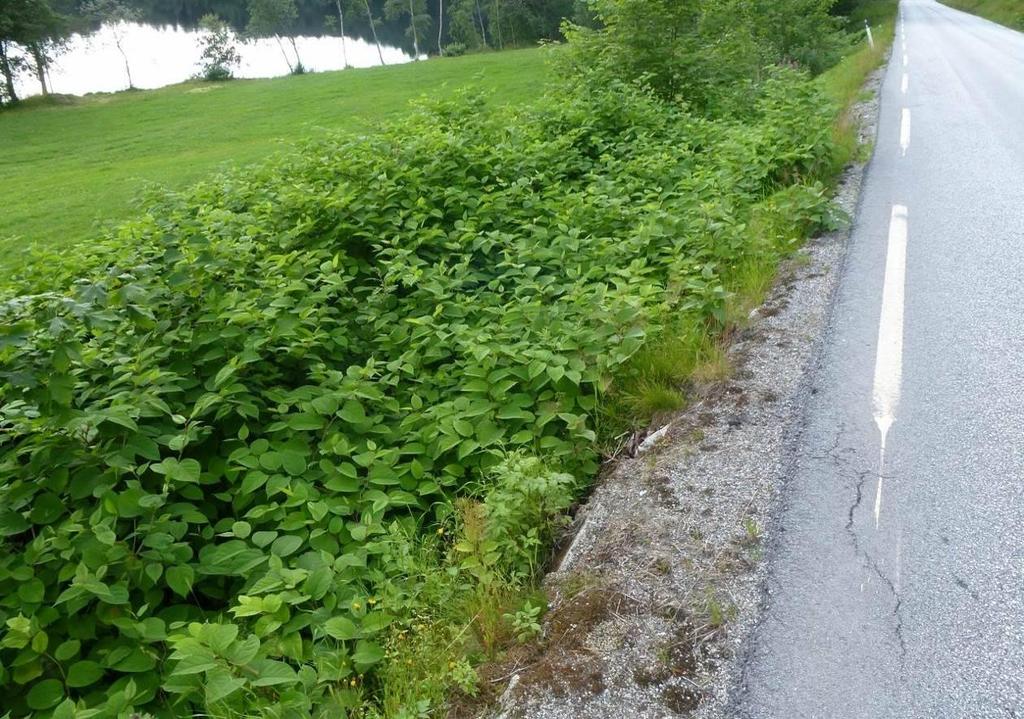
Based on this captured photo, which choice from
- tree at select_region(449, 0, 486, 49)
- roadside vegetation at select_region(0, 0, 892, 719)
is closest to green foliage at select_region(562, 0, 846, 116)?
roadside vegetation at select_region(0, 0, 892, 719)

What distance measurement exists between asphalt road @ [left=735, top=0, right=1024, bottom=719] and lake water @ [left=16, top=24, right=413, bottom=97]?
45953 millimetres

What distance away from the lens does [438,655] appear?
2588 millimetres

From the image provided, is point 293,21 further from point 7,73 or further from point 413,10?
point 7,73

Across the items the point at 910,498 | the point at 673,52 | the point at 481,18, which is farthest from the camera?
the point at 481,18

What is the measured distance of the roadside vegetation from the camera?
9.37ft

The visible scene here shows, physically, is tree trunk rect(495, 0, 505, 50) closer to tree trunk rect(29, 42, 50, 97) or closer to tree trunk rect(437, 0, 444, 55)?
tree trunk rect(437, 0, 444, 55)

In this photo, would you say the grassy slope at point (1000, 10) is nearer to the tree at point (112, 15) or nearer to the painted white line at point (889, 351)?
the painted white line at point (889, 351)

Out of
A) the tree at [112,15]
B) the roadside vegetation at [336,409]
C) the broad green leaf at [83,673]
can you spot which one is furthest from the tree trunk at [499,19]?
the broad green leaf at [83,673]

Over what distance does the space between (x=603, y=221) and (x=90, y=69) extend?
60.1 meters

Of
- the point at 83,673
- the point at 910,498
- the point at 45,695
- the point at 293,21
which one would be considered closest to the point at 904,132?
the point at 910,498

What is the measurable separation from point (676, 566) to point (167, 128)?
2855cm

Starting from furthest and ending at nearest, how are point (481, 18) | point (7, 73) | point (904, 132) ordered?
point (481, 18)
point (7, 73)
point (904, 132)

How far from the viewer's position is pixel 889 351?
4168 mm

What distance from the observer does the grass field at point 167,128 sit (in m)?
12.7
